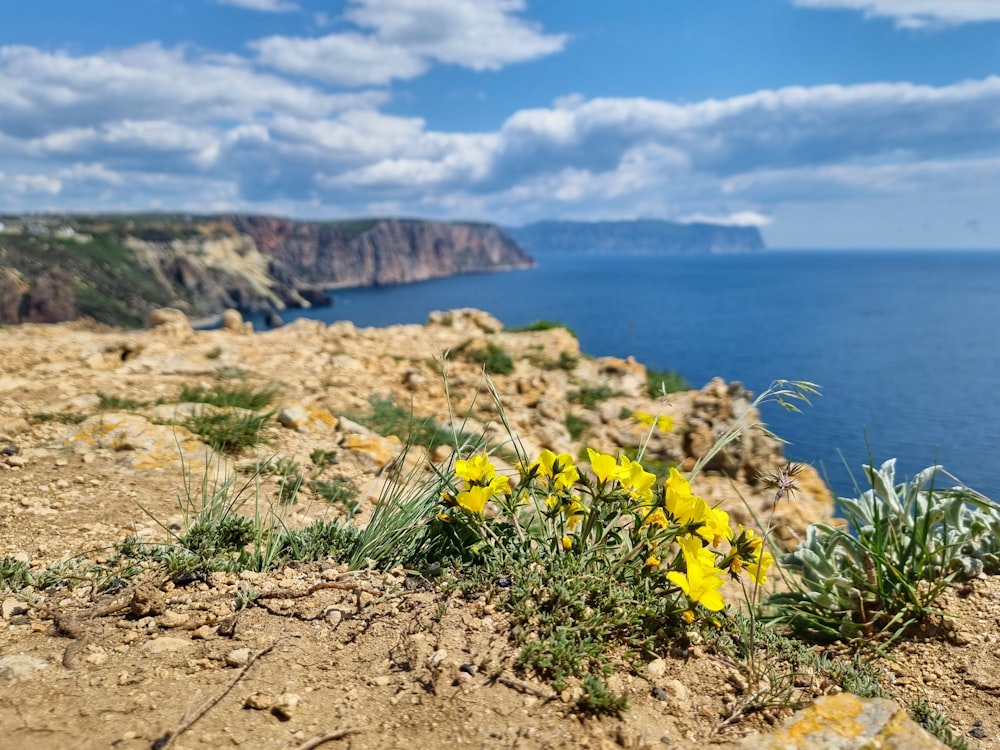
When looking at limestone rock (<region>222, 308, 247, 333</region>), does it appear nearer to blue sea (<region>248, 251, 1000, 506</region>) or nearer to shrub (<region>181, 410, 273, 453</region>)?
shrub (<region>181, 410, 273, 453</region>)

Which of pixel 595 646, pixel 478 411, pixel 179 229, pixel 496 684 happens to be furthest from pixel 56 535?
pixel 179 229

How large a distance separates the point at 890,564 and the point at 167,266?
141852 millimetres

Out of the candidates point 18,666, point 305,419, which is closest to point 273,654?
point 18,666

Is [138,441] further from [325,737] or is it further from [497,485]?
[325,737]

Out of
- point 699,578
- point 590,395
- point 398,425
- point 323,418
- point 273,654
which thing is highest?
point 699,578

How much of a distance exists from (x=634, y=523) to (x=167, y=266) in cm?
14153

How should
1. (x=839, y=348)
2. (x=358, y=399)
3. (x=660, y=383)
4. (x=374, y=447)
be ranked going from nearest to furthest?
(x=374, y=447) → (x=358, y=399) → (x=660, y=383) → (x=839, y=348)

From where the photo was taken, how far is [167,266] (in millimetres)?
126562

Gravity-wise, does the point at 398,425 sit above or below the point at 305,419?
below

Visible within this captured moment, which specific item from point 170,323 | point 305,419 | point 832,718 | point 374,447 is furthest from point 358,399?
point 832,718

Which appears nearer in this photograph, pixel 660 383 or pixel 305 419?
pixel 305 419

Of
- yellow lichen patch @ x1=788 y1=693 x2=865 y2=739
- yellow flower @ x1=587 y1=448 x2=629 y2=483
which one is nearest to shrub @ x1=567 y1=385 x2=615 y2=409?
yellow flower @ x1=587 y1=448 x2=629 y2=483

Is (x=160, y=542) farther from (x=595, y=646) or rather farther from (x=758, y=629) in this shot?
(x=758, y=629)

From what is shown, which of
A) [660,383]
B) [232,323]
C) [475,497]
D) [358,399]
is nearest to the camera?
[475,497]
